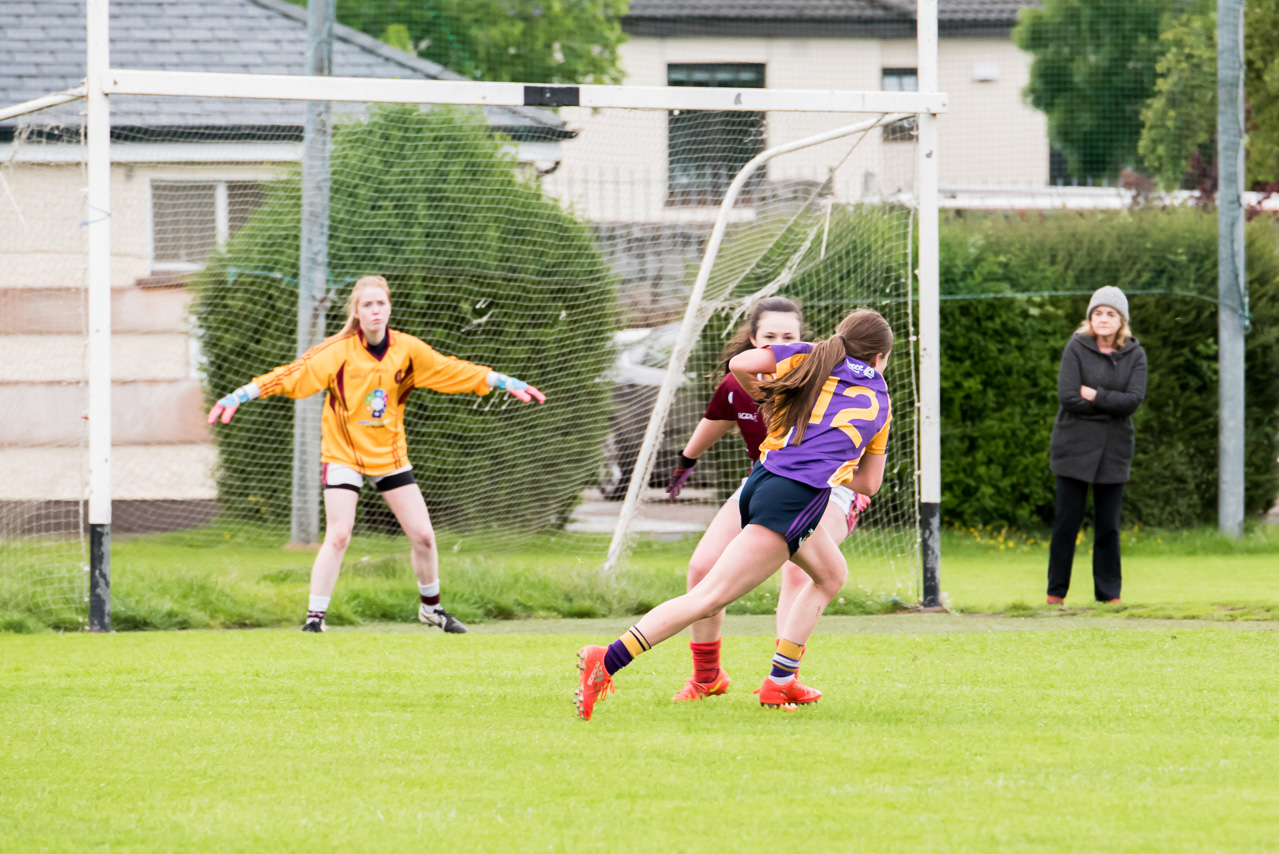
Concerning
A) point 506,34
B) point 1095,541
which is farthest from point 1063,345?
point 506,34

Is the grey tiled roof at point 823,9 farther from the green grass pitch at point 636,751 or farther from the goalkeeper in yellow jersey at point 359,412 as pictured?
the green grass pitch at point 636,751

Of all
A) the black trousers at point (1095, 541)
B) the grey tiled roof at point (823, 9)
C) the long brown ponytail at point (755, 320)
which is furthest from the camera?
the grey tiled roof at point (823, 9)

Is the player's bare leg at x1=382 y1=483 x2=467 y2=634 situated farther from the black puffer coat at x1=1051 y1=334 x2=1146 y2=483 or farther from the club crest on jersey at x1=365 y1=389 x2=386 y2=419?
the black puffer coat at x1=1051 y1=334 x2=1146 y2=483

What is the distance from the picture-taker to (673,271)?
10922 mm

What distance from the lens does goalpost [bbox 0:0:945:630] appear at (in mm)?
7965

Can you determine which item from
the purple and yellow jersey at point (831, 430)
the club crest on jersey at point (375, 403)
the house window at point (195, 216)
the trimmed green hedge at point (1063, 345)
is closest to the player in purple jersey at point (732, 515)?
the purple and yellow jersey at point (831, 430)

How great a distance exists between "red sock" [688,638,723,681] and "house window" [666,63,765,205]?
17.7ft

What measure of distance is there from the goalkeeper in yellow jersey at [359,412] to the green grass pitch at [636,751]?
85 cm

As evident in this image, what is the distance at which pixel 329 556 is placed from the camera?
7.66 meters

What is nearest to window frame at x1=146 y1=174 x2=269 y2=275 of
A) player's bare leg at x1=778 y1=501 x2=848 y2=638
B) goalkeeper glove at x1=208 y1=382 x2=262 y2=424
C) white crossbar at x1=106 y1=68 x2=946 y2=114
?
white crossbar at x1=106 y1=68 x2=946 y2=114

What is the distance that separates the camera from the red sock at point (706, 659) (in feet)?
18.4

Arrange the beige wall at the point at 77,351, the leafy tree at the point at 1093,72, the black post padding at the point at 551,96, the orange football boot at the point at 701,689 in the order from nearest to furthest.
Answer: the orange football boot at the point at 701,689, the black post padding at the point at 551,96, the beige wall at the point at 77,351, the leafy tree at the point at 1093,72

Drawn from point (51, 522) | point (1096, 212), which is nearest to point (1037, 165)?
point (1096, 212)

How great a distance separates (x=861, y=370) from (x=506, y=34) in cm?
2064
